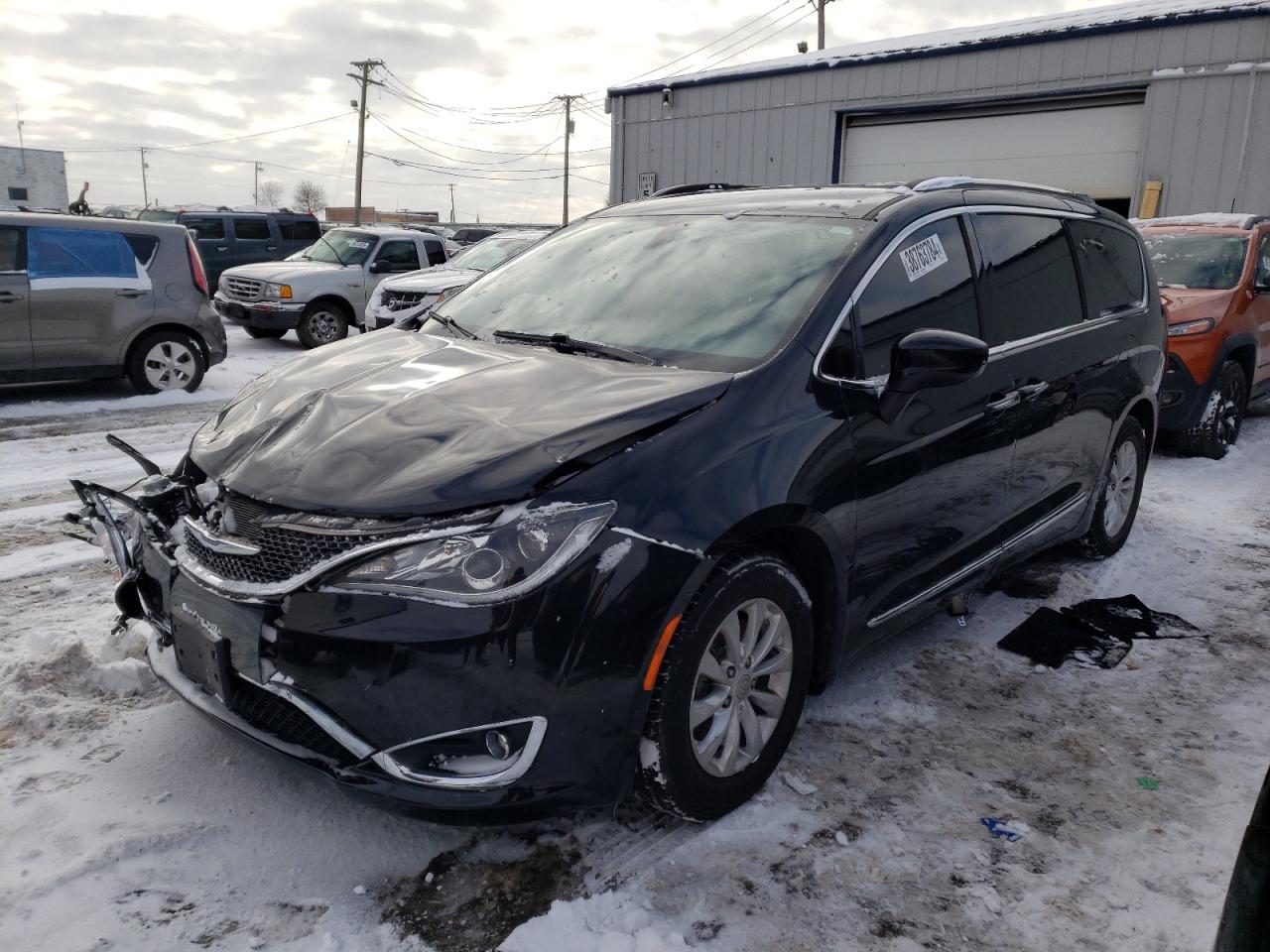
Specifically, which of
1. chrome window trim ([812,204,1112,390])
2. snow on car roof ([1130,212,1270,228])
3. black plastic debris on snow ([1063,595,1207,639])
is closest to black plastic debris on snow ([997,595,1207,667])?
black plastic debris on snow ([1063,595,1207,639])

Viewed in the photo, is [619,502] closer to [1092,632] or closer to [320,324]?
[1092,632]

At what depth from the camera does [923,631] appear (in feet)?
14.0

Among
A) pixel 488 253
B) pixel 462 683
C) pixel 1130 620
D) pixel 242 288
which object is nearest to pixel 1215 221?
pixel 1130 620

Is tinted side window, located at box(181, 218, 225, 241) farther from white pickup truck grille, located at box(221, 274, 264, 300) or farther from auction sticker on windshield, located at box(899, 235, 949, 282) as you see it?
auction sticker on windshield, located at box(899, 235, 949, 282)

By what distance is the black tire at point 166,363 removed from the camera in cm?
915

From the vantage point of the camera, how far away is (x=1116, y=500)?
16.7ft

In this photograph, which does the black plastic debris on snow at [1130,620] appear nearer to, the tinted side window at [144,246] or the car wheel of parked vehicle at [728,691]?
the car wheel of parked vehicle at [728,691]

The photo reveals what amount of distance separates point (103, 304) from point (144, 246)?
2.30ft

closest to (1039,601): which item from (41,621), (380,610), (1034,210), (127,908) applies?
(1034,210)

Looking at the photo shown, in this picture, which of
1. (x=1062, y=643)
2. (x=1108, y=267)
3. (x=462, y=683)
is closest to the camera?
(x=462, y=683)

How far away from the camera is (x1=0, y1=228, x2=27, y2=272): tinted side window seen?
27.4 feet

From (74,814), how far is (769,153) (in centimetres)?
1901

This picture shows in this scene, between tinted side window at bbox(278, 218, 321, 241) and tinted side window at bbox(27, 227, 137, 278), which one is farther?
tinted side window at bbox(278, 218, 321, 241)

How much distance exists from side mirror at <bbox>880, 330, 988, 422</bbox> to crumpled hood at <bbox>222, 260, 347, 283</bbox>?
461 inches
